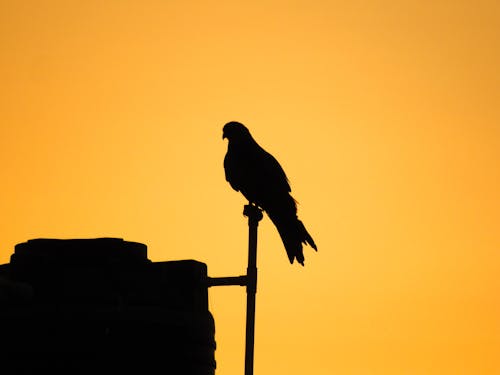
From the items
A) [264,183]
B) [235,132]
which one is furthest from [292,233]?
[235,132]

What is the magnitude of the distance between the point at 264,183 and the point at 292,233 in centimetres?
110

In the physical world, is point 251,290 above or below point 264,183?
below

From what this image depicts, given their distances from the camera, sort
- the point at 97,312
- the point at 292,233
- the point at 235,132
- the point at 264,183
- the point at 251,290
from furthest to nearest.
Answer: the point at 235,132, the point at 264,183, the point at 292,233, the point at 251,290, the point at 97,312

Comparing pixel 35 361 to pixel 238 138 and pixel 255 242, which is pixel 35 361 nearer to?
pixel 255 242

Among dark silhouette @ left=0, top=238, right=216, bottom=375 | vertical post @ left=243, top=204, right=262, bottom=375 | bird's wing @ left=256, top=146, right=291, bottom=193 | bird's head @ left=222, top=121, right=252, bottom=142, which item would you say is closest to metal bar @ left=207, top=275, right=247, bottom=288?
vertical post @ left=243, top=204, right=262, bottom=375

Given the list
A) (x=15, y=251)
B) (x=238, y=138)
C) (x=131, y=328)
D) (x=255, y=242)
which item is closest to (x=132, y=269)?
(x=131, y=328)

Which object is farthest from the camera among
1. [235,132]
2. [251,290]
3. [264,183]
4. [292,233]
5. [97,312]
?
[235,132]

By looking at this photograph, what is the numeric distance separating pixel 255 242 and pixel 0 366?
10.4 feet

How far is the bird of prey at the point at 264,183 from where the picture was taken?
12.6 metres

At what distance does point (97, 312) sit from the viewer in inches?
336

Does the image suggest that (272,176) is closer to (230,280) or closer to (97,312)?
(230,280)

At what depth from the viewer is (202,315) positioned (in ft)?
31.5

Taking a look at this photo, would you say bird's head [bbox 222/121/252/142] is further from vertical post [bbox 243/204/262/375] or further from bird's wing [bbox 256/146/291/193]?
vertical post [bbox 243/204/262/375]

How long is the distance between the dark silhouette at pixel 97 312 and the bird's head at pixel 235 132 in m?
5.04
